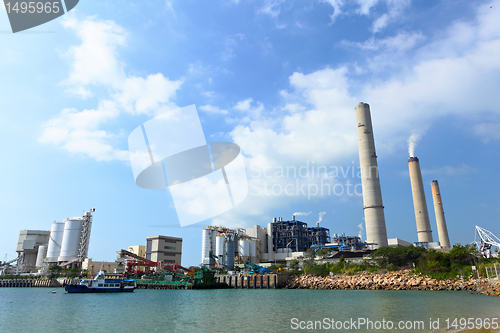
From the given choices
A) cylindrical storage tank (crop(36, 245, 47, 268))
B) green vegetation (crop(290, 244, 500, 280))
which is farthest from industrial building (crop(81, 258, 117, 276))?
green vegetation (crop(290, 244, 500, 280))

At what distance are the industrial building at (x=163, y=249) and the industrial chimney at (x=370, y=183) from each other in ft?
222

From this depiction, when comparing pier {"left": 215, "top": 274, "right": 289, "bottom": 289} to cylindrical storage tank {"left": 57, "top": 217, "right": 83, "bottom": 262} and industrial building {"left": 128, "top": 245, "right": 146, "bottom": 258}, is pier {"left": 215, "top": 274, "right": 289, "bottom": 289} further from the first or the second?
cylindrical storage tank {"left": 57, "top": 217, "right": 83, "bottom": 262}

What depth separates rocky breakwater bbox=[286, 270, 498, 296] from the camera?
44.0m

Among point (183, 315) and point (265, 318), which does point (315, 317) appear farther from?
point (183, 315)

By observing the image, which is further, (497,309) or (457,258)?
(457,258)

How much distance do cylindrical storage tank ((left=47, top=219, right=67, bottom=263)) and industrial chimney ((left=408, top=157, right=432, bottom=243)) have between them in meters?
118

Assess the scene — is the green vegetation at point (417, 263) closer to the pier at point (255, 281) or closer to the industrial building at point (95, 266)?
the pier at point (255, 281)

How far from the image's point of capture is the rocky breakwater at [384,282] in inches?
1732

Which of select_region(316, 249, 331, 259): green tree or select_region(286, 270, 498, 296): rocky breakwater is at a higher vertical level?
select_region(316, 249, 331, 259): green tree

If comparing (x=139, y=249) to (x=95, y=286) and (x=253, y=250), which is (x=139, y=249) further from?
(x=95, y=286)

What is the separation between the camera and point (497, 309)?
75.8 ft

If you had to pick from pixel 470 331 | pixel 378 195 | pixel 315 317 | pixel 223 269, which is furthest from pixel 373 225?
pixel 470 331

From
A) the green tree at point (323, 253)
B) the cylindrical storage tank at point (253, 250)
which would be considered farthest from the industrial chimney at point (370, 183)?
the cylindrical storage tank at point (253, 250)

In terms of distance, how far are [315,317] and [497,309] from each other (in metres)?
13.2
